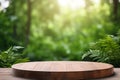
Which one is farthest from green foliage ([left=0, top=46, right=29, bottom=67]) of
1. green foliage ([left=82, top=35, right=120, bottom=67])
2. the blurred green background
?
the blurred green background

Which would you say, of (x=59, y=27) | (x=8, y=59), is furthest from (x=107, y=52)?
(x=59, y=27)

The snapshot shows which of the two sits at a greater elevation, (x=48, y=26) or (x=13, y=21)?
(x=13, y=21)

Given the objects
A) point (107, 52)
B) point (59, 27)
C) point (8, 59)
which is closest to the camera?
point (107, 52)

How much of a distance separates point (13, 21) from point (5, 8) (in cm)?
69

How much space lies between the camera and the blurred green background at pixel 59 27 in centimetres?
940

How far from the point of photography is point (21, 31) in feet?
47.3

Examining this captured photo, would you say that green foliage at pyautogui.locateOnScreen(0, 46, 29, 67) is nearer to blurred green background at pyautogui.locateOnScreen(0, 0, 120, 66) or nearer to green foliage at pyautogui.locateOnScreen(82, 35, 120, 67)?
green foliage at pyautogui.locateOnScreen(82, 35, 120, 67)

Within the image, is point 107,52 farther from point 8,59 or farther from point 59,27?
point 59,27

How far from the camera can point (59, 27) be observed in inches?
777

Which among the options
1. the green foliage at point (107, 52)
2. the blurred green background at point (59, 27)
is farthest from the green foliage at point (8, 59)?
the blurred green background at point (59, 27)

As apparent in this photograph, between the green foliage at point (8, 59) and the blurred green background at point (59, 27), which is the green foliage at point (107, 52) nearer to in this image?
the blurred green background at point (59, 27)

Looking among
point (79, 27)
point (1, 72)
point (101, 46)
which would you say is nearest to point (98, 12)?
point (79, 27)

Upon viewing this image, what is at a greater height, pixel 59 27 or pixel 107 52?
pixel 107 52

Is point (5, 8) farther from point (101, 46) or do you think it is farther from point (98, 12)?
point (101, 46)
